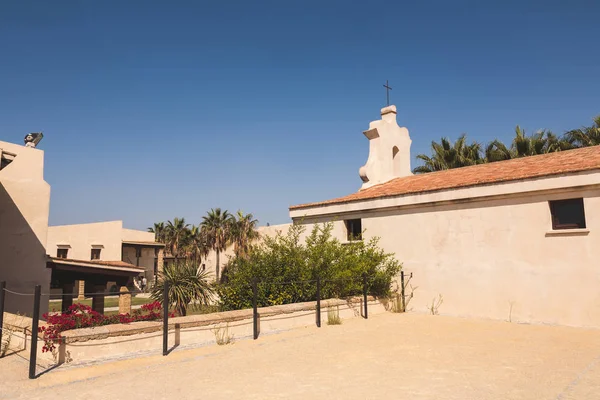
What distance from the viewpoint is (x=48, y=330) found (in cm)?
687

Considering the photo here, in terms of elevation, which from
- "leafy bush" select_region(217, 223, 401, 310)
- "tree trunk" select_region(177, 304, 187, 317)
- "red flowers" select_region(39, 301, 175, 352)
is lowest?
"tree trunk" select_region(177, 304, 187, 317)

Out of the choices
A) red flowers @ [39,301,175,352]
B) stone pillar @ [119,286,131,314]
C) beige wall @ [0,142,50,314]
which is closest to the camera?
red flowers @ [39,301,175,352]

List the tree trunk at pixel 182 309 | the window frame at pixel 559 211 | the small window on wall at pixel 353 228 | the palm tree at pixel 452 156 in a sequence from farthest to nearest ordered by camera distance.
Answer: the palm tree at pixel 452 156, the small window on wall at pixel 353 228, the tree trunk at pixel 182 309, the window frame at pixel 559 211

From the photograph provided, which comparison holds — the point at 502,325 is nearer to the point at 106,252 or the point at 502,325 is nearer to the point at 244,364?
the point at 244,364

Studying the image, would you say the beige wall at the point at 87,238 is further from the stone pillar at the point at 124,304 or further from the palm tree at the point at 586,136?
the palm tree at the point at 586,136

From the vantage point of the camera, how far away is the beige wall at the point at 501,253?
416 inches

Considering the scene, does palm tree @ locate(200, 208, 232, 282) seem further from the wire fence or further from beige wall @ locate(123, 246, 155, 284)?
the wire fence

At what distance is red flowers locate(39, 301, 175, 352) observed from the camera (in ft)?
22.3

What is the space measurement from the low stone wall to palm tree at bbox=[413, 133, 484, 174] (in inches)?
902

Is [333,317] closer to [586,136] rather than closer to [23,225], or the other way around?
[23,225]

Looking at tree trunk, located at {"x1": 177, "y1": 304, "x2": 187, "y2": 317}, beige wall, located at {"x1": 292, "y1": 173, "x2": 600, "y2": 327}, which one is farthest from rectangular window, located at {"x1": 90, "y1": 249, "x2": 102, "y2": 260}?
beige wall, located at {"x1": 292, "y1": 173, "x2": 600, "y2": 327}

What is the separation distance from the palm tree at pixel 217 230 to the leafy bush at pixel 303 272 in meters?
27.7

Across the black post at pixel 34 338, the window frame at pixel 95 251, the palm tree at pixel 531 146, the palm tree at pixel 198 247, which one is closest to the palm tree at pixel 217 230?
the palm tree at pixel 198 247

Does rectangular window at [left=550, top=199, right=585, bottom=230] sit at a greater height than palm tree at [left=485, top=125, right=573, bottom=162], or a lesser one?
lesser
